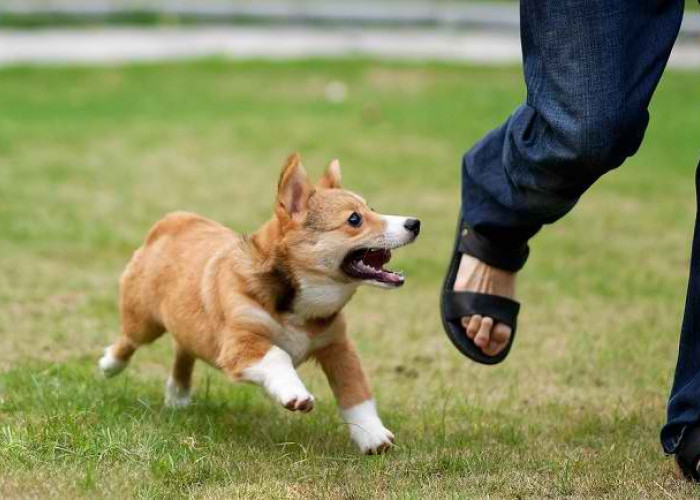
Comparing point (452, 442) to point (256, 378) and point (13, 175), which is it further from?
point (13, 175)

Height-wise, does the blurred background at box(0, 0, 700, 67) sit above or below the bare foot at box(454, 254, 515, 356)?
below

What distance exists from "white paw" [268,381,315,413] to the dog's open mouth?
415mm

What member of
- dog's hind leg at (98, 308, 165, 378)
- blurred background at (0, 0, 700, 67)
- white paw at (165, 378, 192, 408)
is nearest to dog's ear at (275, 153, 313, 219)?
dog's hind leg at (98, 308, 165, 378)

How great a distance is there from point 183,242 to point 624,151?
1.63 m

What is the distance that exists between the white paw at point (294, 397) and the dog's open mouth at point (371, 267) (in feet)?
1.36

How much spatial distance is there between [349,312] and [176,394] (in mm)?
2032

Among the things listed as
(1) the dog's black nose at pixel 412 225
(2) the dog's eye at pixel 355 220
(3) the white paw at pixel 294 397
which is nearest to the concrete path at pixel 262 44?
(2) the dog's eye at pixel 355 220

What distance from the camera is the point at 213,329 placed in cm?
399

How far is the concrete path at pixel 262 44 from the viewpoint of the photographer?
54.2 feet

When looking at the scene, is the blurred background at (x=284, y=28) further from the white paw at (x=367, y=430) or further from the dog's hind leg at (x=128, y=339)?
the white paw at (x=367, y=430)

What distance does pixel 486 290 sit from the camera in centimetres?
414

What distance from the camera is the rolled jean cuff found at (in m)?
4.12

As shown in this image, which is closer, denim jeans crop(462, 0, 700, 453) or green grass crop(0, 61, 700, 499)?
denim jeans crop(462, 0, 700, 453)

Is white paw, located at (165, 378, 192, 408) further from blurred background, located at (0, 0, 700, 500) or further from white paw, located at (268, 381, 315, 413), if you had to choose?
white paw, located at (268, 381, 315, 413)
